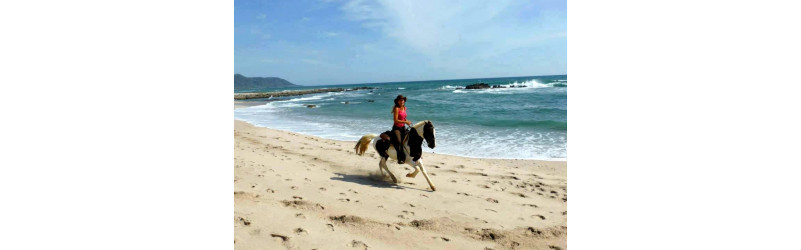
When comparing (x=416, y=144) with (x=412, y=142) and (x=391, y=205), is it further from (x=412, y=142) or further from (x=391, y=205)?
(x=391, y=205)

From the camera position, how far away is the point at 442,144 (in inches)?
348

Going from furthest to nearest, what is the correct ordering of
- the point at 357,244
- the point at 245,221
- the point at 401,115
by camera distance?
the point at 401,115, the point at 245,221, the point at 357,244

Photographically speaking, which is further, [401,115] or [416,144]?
[401,115]

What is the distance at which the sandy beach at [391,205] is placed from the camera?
9.23 feet

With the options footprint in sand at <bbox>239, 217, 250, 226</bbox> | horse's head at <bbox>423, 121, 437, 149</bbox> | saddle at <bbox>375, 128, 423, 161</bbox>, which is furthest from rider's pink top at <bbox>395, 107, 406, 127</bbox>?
footprint in sand at <bbox>239, 217, 250, 226</bbox>

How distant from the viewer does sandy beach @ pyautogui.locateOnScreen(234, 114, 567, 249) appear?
2814 millimetres

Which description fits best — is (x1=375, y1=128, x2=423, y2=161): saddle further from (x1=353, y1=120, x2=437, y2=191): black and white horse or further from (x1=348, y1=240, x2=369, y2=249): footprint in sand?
(x1=348, y1=240, x2=369, y2=249): footprint in sand

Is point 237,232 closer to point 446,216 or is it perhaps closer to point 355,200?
point 355,200

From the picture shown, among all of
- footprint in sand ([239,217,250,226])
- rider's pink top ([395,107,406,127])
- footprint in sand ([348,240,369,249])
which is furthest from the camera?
rider's pink top ([395,107,406,127])

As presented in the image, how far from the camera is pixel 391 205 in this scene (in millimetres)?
3781

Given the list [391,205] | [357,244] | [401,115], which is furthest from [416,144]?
[357,244]

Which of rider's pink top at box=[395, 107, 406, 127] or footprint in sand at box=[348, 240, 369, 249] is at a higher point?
rider's pink top at box=[395, 107, 406, 127]

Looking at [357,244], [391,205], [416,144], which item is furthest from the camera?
[416,144]

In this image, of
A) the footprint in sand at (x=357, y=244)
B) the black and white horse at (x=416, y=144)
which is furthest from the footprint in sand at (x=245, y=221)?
the black and white horse at (x=416, y=144)
